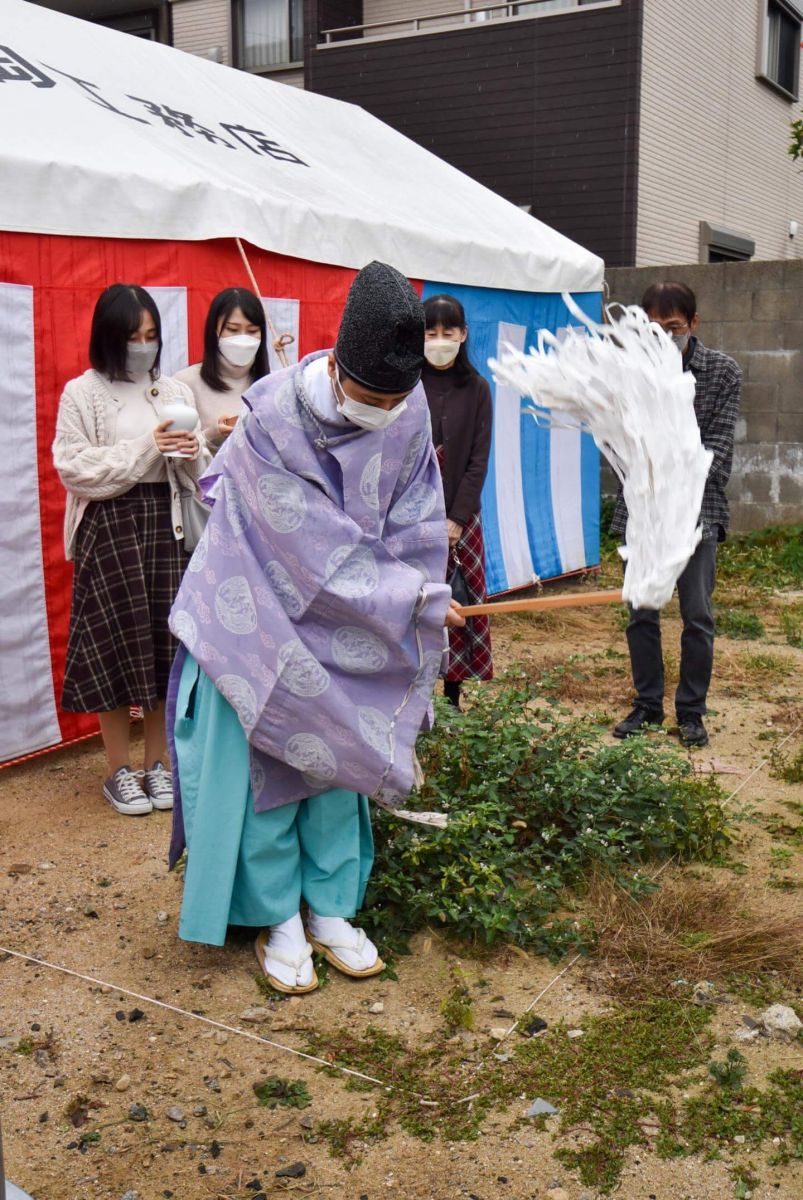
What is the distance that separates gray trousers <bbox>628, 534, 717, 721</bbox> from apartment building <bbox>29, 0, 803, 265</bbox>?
752 cm

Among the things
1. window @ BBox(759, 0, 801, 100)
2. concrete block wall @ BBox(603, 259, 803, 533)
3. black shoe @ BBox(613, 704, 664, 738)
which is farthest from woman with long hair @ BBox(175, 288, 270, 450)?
window @ BBox(759, 0, 801, 100)

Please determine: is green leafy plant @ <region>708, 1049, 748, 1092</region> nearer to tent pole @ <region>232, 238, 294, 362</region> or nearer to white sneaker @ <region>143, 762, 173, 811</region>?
white sneaker @ <region>143, 762, 173, 811</region>

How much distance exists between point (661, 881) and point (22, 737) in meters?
2.49

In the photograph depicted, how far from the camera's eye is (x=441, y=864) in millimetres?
3414

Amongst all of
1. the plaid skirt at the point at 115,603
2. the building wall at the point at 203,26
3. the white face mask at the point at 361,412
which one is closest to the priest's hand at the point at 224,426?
the plaid skirt at the point at 115,603

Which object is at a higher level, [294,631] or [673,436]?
[673,436]

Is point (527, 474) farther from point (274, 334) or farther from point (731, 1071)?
point (731, 1071)

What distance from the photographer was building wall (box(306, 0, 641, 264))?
11727 mm

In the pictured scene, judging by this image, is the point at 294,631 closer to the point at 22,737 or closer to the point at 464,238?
the point at 22,737

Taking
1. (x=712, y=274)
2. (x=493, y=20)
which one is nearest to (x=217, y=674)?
(x=712, y=274)

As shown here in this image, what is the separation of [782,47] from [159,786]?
1419cm

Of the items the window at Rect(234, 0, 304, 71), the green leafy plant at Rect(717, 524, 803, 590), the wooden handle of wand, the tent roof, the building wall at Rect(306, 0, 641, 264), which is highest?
the window at Rect(234, 0, 304, 71)

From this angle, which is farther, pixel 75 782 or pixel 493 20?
pixel 493 20

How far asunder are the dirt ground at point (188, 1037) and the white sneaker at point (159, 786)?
0.05 meters
